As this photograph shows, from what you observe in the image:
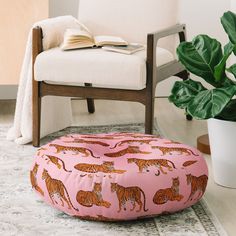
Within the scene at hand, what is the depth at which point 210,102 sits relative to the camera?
2498mm

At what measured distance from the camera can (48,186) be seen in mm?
2373

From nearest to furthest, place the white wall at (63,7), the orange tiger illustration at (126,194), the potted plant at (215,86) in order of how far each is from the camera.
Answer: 1. the orange tiger illustration at (126,194)
2. the potted plant at (215,86)
3. the white wall at (63,7)

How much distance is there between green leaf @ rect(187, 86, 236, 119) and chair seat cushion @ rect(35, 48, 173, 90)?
1.63 ft

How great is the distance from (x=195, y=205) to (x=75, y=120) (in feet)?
4.76

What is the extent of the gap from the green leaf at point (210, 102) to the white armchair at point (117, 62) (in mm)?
496

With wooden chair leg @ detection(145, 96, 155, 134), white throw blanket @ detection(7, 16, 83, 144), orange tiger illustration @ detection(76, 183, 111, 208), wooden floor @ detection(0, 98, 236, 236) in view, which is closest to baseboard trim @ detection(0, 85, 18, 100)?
wooden floor @ detection(0, 98, 236, 236)

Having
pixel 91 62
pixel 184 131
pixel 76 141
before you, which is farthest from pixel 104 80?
pixel 184 131

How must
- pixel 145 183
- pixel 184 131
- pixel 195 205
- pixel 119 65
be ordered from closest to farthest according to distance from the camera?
1. pixel 145 183
2. pixel 195 205
3. pixel 119 65
4. pixel 184 131

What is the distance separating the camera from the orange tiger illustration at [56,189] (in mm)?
2311

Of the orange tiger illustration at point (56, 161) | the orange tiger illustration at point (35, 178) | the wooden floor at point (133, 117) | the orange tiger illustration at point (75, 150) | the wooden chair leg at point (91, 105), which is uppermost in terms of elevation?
the orange tiger illustration at point (75, 150)

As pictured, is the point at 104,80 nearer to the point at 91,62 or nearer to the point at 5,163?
the point at 91,62

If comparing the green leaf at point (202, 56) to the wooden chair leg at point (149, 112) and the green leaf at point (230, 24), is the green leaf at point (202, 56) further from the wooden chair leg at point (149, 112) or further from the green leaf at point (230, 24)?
→ the wooden chair leg at point (149, 112)

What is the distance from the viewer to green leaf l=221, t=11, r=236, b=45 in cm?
259

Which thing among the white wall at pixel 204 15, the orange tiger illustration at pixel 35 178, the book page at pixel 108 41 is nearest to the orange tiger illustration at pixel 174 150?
the orange tiger illustration at pixel 35 178
